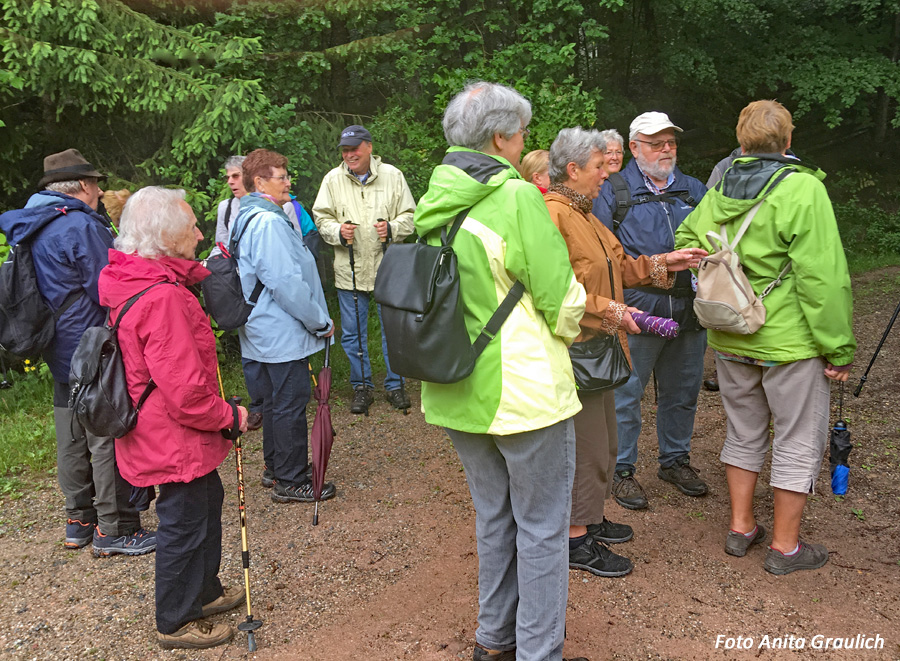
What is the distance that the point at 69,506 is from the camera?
4660 millimetres

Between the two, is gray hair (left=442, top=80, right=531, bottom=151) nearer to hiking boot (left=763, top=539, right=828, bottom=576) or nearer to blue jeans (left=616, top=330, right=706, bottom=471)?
blue jeans (left=616, top=330, right=706, bottom=471)

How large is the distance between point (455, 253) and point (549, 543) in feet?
3.76

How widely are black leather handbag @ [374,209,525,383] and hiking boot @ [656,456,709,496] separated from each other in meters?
2.67

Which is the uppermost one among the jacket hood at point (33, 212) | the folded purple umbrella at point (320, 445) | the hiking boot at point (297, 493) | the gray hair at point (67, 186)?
the gray hair at point (67, 186)

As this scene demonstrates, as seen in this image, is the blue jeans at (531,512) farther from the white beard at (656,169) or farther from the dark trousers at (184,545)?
the white beard at (656,169)

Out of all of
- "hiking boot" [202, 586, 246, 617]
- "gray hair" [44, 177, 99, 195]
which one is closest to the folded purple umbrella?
"hiking boot" [202, 586, 246, 617]

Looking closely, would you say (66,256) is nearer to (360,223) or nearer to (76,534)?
(76,534)

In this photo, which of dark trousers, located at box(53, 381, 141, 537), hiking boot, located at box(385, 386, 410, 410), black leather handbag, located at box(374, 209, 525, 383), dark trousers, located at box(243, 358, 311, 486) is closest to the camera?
black leather handbag, located at box(374, 209, 525, 383)

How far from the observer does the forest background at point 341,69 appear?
6.65 metres

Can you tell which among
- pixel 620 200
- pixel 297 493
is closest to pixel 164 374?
pixel 297 493

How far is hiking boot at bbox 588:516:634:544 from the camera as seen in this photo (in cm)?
420

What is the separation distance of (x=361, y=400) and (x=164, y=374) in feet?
12.1

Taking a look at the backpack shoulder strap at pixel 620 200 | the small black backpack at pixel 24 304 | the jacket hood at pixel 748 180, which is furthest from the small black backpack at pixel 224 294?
the jacket hood at pixel 748 180

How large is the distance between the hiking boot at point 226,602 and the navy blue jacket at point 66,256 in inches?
66.9
